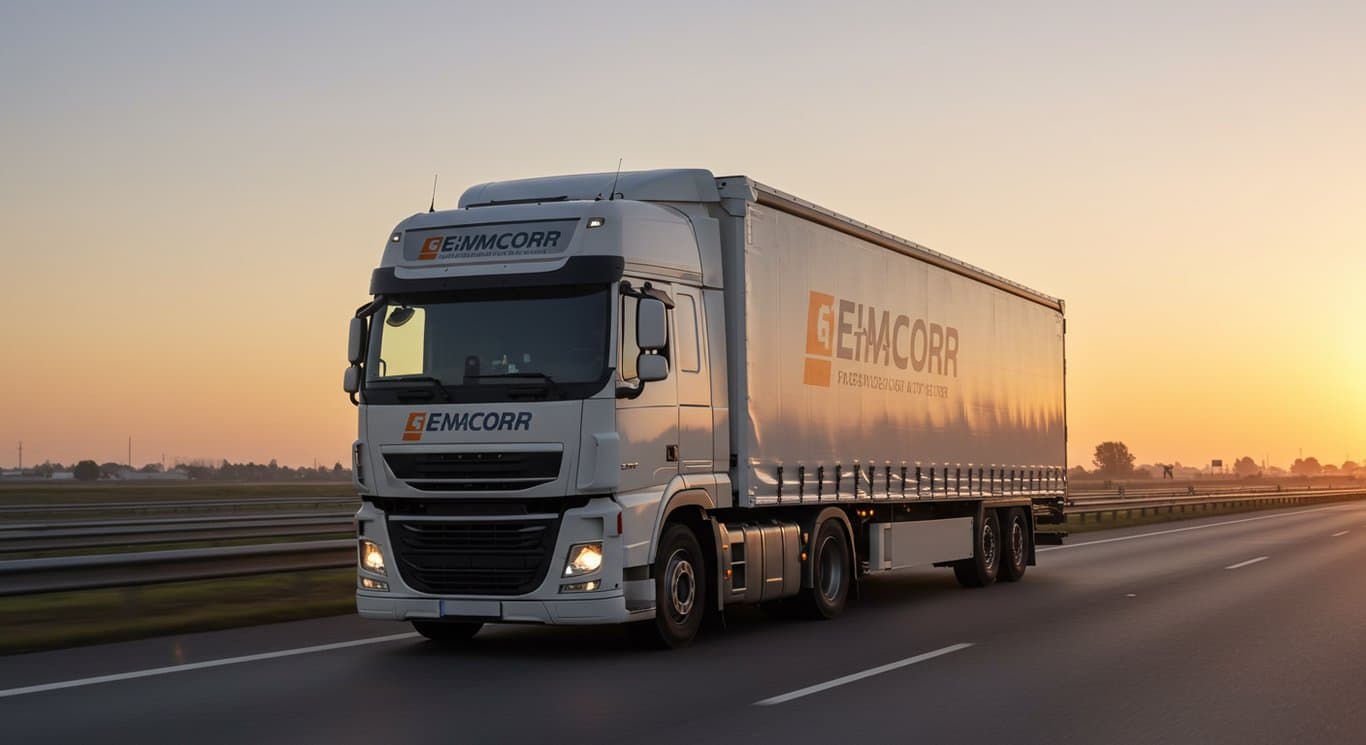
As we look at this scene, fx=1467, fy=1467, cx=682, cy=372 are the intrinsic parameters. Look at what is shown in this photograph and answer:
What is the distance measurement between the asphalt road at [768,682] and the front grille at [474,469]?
139cm

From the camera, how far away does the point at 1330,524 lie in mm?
45000

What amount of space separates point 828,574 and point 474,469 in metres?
4.97

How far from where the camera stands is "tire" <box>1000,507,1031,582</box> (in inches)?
809

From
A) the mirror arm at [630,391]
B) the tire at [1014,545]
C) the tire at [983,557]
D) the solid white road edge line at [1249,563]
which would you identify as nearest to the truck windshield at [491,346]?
the mirror arm at [630,391]

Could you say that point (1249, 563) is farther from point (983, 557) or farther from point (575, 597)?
point (575, 597)

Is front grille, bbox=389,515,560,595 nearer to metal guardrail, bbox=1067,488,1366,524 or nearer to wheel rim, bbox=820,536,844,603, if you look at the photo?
wheel rim, bbox=820,536,844,603

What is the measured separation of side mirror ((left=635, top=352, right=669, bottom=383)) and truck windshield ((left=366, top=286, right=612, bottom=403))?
251 mm

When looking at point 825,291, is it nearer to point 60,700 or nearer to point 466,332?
point 466,332

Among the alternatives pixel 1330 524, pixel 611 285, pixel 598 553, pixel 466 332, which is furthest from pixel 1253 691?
pixel 1330 524

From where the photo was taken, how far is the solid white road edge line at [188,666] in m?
9.67

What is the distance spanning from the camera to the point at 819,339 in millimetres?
14953

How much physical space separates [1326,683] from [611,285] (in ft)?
19.7

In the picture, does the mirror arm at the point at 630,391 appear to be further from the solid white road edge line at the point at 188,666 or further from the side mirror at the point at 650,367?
the solid white road edge line at the point at 188,666

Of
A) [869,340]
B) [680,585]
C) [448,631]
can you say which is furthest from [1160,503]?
[448,631]
